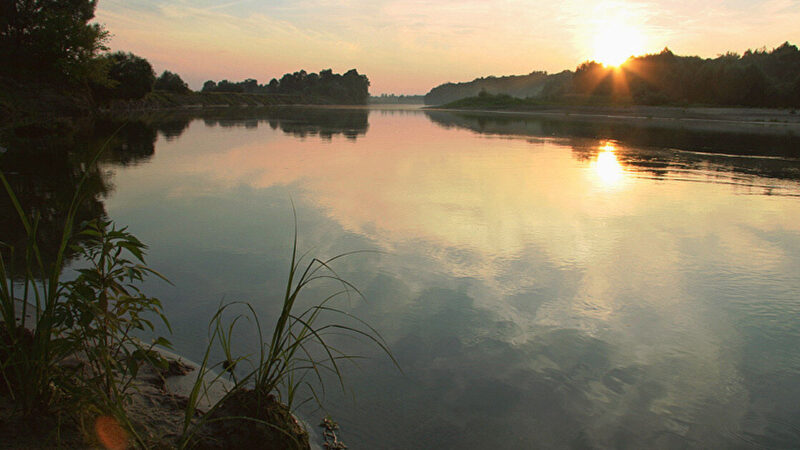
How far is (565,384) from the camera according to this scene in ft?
11.5

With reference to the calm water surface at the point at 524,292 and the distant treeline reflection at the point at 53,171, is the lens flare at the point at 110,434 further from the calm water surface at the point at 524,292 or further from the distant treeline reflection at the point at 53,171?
the calm water surface at the point at 524,292

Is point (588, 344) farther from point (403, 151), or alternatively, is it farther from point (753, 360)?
point (403, 151)

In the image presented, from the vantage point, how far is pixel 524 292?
503 cm

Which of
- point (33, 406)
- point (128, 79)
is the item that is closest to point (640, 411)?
point (33, 406)

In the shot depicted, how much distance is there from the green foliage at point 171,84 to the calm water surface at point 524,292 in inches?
2984

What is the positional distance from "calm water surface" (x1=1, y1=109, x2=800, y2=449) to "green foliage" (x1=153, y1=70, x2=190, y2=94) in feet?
249

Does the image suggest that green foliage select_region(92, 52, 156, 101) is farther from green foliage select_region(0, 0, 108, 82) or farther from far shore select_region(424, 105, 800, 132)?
far shore select_region(424, 105, 800, 132)

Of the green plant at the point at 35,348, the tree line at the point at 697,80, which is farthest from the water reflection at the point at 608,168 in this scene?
the tree line at the point at 697,80

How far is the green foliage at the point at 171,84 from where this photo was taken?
77688 mm

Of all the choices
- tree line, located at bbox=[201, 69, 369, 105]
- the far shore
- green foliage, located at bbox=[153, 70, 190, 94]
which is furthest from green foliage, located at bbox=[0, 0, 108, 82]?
tree line, located at bbox=[201, 69, 369, 105]

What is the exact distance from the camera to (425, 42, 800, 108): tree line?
64.9 m

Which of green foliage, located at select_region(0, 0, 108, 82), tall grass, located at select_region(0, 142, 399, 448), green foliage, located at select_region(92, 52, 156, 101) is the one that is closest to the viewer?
tall grass, located at select_region(0, 142, 399, 448)

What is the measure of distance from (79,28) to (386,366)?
163ft

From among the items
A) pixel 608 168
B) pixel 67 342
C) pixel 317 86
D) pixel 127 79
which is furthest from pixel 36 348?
pixel 317 86
